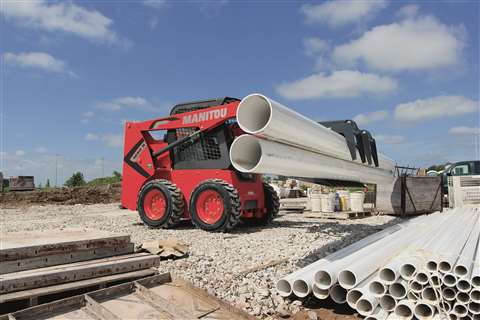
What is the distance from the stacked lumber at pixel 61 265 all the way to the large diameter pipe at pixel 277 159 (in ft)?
5.78

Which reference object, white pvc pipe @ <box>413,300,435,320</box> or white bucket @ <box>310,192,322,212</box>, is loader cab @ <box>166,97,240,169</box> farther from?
white bucket @ <box>310,192,322,212</box>

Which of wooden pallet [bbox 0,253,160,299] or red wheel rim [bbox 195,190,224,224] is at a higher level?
red wheel rim [bbox 195,190,224,224]

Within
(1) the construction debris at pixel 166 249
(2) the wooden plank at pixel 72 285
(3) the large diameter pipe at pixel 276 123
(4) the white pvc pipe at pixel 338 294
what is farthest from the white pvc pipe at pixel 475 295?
(1) the construction debris at pixel 166 249

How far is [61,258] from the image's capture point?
14.6 feet

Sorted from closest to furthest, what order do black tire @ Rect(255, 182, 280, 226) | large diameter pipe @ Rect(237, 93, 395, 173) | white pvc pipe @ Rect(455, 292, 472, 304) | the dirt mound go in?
1. white pvc pipe @ Rect(455, 292, 472, 304)
2. large diameter pipe @ Rect(237, 93, 395, 173)
3. black tire @ Rect(255, 182, 280, 226)
4. the dirt mound

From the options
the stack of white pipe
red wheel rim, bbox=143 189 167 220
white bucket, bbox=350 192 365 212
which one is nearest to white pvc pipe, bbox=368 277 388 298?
the stack of white pipe

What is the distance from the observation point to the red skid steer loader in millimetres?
8523

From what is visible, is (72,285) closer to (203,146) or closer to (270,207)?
(203,146)

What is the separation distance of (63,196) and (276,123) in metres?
18.8

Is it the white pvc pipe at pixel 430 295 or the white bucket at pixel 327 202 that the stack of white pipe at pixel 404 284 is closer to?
the white pvc pipe at pixel 430 295

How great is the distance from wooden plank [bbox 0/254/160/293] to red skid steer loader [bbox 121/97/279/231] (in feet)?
11.1

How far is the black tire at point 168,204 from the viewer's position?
29.2 feet

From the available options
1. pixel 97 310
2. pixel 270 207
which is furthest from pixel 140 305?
pixel 270 207

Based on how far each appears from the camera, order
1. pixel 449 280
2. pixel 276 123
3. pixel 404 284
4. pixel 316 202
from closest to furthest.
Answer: pixel 449 280 < pixel 404 284 < pixel 276 123 < pixel 316 202
